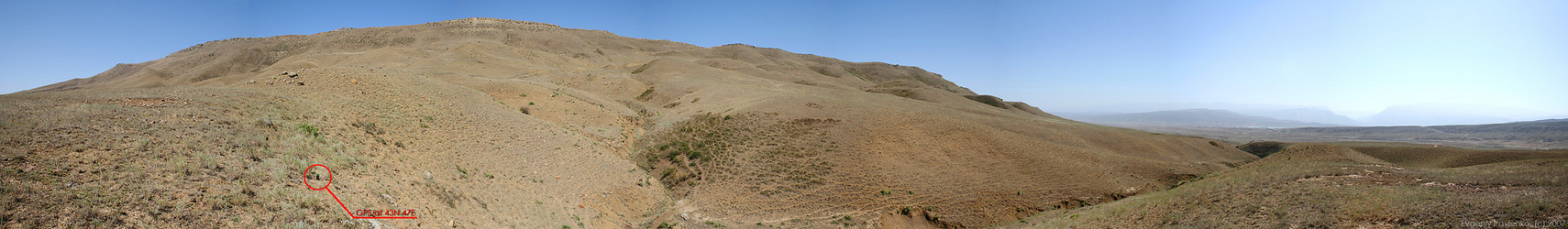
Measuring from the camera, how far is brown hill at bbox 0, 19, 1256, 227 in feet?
27.5

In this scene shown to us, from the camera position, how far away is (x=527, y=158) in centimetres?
1747

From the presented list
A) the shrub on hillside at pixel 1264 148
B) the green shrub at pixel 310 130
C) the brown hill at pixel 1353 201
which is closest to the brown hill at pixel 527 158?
the green shrub at pixel 310 130

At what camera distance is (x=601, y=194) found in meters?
16.1

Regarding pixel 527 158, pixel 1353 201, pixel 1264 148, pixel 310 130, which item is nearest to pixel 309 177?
pixel 310 130

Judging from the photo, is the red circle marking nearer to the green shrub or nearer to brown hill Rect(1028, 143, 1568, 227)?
the green shrub

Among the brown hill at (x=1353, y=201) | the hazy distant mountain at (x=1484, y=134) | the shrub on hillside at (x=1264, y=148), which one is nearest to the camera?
the brown hill at (x=1353, y=201)

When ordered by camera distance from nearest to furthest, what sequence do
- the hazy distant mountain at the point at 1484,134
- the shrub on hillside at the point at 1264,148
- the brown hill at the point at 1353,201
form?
1. the brown hill at the point at 1353,201
2. the shrub on hillside at the point at 1264,148
3. the hazy distant mountain at the point at 1484,134

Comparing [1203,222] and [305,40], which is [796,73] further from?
[305,40]

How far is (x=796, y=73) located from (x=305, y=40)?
66.5m

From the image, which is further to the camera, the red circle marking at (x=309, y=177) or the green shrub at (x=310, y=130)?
the green shrub at (x=310, y=130)

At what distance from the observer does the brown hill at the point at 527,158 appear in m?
8.38

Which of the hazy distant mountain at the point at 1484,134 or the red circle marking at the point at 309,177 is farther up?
the red circle marking at the point at 309,177

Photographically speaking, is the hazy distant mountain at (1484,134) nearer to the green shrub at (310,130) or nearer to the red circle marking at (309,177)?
the red circle marking at (309,177)

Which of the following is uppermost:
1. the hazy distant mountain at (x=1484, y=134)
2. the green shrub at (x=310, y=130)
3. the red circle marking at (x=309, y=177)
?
the green shrub at (x=310, y=130)
